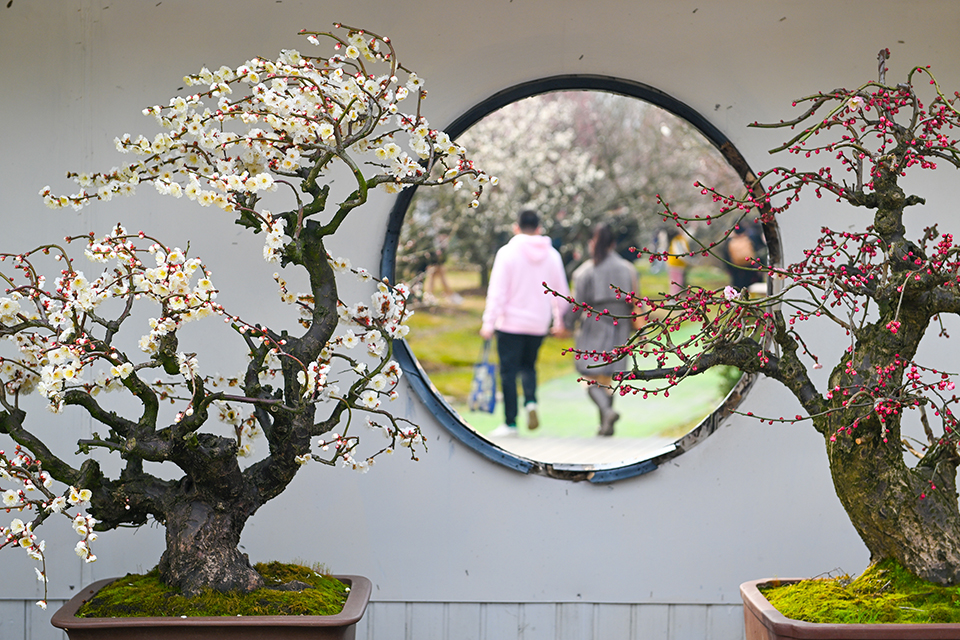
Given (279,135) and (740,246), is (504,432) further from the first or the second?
(279,135)

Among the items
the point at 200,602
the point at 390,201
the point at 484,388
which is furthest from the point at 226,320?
the point at 484,388

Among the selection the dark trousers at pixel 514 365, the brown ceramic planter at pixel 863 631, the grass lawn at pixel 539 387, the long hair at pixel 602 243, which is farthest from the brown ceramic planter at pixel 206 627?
the grass lawn at pixel 539 387

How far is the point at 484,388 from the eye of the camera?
7598 mm

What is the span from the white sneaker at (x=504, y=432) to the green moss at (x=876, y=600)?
4909mm

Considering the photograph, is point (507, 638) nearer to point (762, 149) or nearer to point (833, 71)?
point (762, 149)

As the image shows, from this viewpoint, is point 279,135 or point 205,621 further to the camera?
point 279,135

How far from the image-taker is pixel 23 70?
219cm

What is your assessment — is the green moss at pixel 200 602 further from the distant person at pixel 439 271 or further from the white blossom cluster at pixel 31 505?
the distant person at pixel 439 271

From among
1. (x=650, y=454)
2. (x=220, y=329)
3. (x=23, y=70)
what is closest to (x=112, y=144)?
(x=23, y=70)

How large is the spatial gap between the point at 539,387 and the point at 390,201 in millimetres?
5735

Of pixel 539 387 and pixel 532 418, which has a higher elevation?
pixel 539 387

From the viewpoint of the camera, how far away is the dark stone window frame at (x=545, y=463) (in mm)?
2223

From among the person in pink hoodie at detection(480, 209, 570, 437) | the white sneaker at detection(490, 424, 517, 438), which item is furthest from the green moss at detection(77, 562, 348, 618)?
the white sneaker at detection(490, 424, 517, 438)

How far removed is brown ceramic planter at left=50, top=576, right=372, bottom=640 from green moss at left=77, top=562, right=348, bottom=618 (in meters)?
0.03
